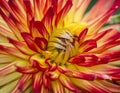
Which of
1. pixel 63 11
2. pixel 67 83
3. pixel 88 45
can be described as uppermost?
pixel 63 11

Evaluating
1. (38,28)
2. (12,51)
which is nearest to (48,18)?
(38,28)

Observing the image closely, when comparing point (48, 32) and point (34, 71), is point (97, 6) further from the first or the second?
point (34, 71)

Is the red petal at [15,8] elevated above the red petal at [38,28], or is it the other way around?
the red petal at [15,8]

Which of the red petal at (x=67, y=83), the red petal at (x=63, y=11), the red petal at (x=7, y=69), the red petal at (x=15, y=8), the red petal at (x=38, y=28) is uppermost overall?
the red petal at (x=15, y=8)

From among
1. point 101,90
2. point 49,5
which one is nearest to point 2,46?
point 49,5

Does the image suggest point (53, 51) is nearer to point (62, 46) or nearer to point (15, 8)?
point (62, 46)

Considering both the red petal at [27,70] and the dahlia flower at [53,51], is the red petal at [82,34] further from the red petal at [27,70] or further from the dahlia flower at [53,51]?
the red petal at [27,70]

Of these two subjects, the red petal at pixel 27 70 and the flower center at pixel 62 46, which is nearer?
the red petal at pixel 27 70

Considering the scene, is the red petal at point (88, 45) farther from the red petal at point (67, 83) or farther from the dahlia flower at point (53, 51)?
the red petal at point (67, 83)

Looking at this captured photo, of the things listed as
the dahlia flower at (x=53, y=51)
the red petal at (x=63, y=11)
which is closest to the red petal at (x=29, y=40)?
the dahlia flower at (x=53, y=51)
